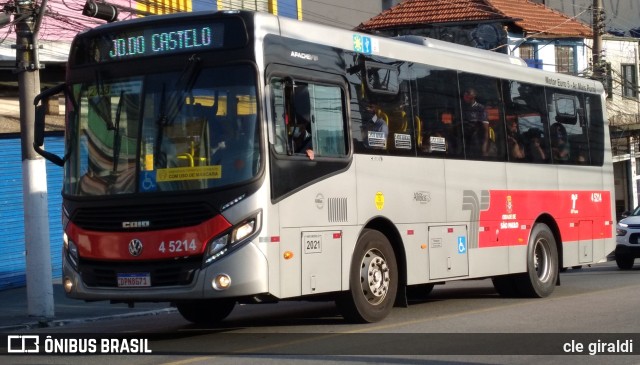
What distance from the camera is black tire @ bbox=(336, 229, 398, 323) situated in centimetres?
1227

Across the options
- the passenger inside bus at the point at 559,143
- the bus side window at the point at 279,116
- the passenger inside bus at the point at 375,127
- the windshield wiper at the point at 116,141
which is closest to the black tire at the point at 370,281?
the passenger inside bus at the point at 375,127

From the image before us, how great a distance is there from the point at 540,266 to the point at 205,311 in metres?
5.98

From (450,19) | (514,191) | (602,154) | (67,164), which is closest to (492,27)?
(450,19)

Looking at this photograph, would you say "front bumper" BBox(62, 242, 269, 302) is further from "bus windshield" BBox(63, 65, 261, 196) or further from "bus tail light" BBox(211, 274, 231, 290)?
"bus windshield" BBox(63, 65, 261, 196)

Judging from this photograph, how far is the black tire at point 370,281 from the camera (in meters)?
12.3

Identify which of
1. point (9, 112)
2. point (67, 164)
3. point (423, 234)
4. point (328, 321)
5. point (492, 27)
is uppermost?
point (492, 27)

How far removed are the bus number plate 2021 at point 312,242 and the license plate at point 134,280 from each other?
1.72 metres

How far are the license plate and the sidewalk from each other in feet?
13.6

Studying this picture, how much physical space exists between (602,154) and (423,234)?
657cm

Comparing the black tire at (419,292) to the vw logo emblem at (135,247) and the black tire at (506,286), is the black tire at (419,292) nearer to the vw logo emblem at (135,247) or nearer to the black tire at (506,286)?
the black tire at (506,286)

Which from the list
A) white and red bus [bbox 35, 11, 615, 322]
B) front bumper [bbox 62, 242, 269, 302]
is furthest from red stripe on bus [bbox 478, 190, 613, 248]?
front bumper [bbox 62, 242, 269, 302]

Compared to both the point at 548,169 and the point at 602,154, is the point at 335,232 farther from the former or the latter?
the point at 602,154

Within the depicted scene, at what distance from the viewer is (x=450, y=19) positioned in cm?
4234

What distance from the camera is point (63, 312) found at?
16.7m
